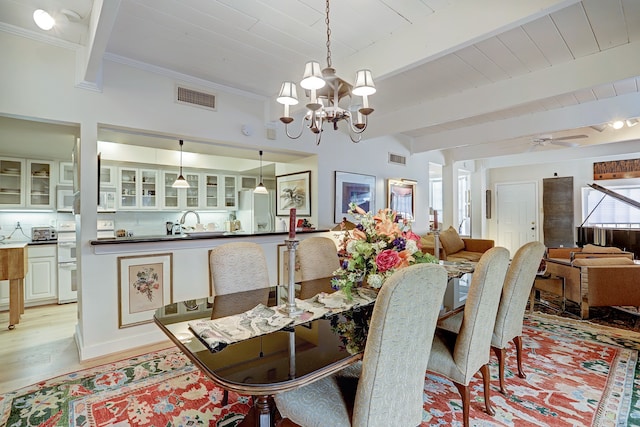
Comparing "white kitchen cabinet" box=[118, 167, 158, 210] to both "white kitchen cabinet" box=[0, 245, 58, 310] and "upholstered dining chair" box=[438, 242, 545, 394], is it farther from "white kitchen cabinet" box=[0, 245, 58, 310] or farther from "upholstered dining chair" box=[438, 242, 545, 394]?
"upholstered dining chair" box=[438, 242, 545, 394]

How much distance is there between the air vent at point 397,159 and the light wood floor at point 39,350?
4311 mm

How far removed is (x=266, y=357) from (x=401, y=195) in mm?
4871

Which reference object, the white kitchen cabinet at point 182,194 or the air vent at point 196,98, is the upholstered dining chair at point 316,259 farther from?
the white kitchen cabinet at point 182,194

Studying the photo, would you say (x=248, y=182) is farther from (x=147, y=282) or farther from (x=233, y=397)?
(x=233, y=397)

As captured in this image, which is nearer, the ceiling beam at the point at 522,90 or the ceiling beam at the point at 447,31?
the ceiling beam at the point at 447,31

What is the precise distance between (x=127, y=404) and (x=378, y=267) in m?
1.81

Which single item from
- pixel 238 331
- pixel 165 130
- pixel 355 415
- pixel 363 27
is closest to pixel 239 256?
pixel 238 331

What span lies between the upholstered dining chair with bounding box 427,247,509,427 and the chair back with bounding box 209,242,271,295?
49.8 inches

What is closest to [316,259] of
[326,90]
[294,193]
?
[326,90]

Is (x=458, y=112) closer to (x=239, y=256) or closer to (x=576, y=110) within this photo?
(x=576, y=110)

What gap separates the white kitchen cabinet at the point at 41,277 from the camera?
4242 mm

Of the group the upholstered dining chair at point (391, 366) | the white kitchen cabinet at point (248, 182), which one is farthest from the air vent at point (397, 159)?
the upholstered dining chair at point (391, 366)

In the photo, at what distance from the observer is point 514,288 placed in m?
1.99

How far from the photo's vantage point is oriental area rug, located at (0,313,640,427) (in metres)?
1.84
